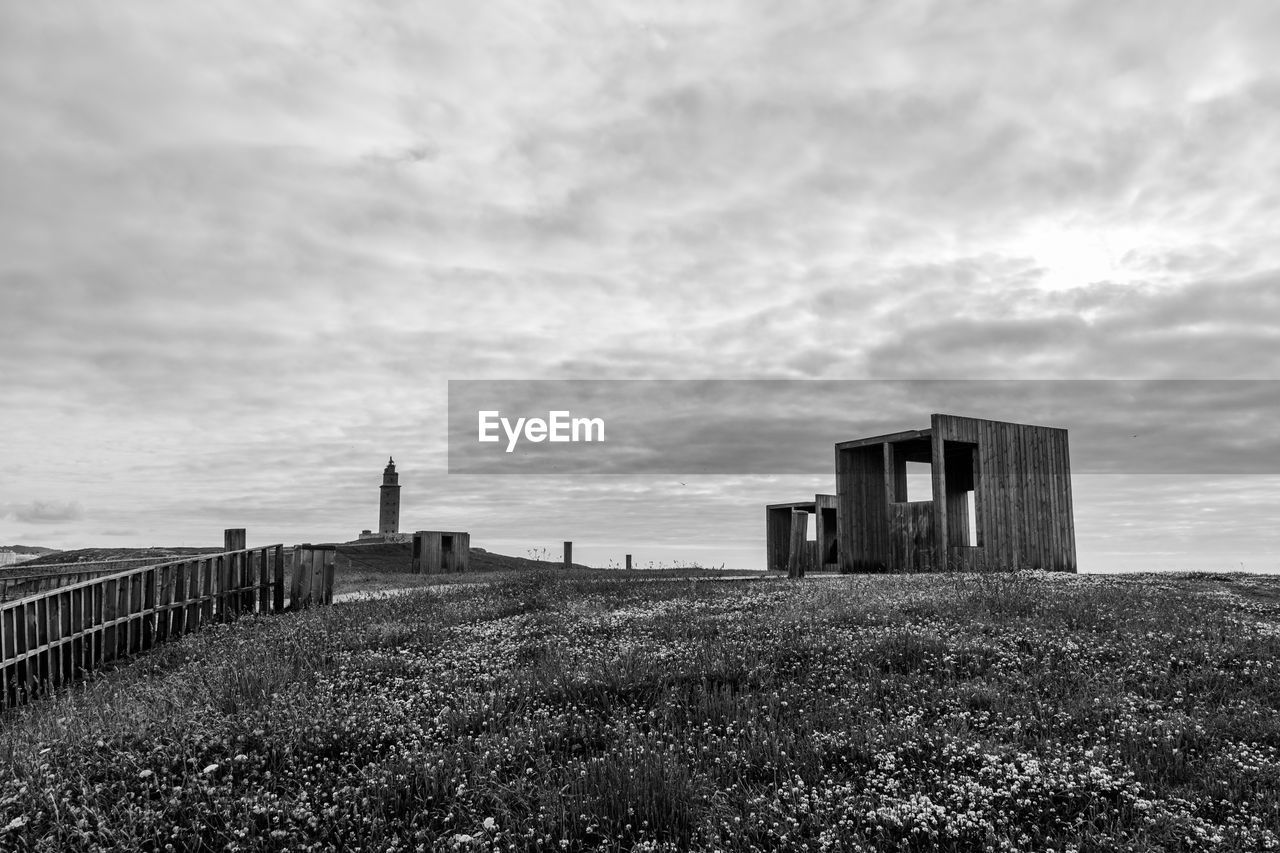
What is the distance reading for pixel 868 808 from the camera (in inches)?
242

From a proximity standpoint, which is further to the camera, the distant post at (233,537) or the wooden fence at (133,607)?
the distant post at (233,537)

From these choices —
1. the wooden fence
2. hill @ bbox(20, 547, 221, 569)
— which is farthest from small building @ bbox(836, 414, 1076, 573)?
hill @ bbox(20, 547, 221, 569)

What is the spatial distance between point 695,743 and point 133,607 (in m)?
13.1

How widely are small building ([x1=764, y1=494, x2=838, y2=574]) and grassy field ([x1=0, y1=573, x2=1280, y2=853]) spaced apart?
15.4 m

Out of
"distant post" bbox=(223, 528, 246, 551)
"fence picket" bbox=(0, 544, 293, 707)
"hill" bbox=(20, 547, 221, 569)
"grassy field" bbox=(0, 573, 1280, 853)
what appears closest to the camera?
"grassy field" bbox=(0, 573, 1280, 853)

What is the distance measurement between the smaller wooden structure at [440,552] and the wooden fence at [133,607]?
71.9 ft

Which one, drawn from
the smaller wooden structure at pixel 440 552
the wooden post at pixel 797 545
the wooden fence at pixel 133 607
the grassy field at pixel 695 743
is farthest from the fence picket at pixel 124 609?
the smaller wooden structure at pixel 440 552

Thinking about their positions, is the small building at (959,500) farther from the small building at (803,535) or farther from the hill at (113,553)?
the hill at (113,553)

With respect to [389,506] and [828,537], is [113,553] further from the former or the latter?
[389,506]

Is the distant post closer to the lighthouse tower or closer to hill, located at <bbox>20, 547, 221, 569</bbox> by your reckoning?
hill, located at <bbox>20, 547, 221, 569</bbox>

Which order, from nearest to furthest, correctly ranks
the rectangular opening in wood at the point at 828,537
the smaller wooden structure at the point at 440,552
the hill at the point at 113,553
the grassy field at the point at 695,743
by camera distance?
the grassy field at the point at 695,743 < the rectangular opening in wood at the point at 828,537 < the hill at the point at 113,553 < the smaller wooden structure at the point at 440,552

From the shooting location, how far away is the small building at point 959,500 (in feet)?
92.6

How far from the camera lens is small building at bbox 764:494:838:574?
93.3 feet

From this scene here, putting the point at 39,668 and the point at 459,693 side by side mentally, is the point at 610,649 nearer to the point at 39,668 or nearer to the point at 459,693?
the point at 459,693
